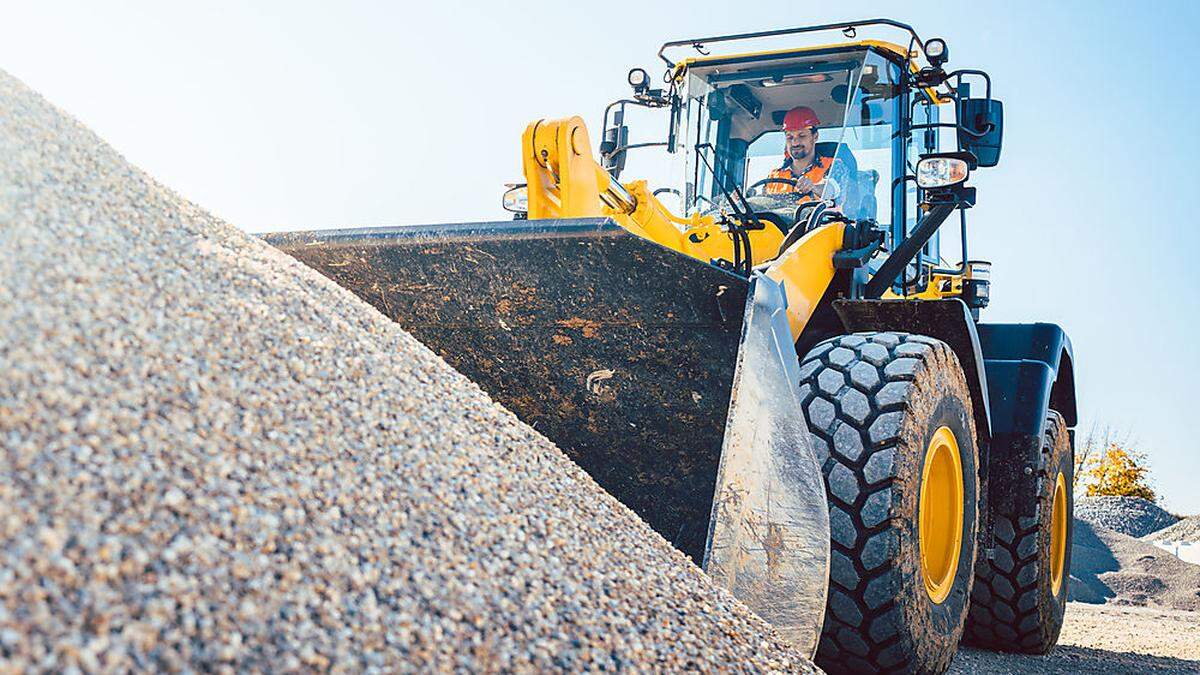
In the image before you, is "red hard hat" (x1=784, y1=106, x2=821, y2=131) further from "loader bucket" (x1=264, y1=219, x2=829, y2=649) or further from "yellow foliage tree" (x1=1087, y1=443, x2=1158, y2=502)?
"yellow foliage tree" (x1=1087, y1=443, x2=1158, y2=502)

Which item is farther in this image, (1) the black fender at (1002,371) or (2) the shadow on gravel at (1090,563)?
(2) the shadow on gravel at (1090,563)

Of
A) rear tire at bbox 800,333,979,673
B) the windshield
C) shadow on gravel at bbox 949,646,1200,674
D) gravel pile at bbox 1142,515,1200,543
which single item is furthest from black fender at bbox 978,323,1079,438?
gravel pile at bbox 1142,515,1200,543

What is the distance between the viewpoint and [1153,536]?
1463cm

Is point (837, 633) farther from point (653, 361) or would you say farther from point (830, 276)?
point (830, 276)

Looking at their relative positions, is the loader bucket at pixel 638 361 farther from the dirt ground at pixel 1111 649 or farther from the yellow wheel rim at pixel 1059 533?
the yellow wheel rim at pixel 1059 533

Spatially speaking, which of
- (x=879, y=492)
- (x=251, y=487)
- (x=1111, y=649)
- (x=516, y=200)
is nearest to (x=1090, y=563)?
(x=1111, y=649)

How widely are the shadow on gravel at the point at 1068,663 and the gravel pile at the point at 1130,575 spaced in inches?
203

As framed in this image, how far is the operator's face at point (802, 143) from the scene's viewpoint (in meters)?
4.71

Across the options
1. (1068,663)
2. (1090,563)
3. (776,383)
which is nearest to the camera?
(776,383)

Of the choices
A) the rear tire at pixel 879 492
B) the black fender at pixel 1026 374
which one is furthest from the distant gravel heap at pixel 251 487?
the black fender at pixel 1026 374

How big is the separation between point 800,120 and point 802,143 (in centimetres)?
11

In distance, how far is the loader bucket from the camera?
263cm

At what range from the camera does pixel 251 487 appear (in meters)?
1.64

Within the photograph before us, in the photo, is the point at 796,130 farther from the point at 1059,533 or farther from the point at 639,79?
the point at 1059,533
